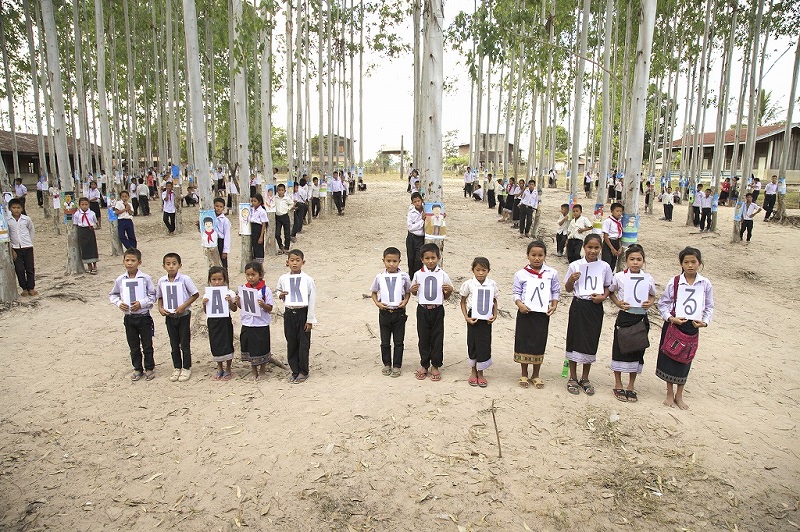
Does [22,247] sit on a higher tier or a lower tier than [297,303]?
higher

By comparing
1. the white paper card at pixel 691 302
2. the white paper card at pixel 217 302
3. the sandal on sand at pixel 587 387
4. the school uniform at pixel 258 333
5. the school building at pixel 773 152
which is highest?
the school building at pixel 773 152

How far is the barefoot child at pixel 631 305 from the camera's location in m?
4.66

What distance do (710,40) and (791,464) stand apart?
24.1 metres

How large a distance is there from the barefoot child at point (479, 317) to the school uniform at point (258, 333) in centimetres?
204

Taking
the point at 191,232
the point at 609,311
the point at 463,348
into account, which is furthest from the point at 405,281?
the point at 191,232

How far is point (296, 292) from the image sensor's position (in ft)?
16.6

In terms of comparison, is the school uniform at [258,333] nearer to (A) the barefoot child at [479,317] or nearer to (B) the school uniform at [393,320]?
(B) the school uniform at [393,320]

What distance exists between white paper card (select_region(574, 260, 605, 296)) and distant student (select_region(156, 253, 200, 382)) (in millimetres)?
3890

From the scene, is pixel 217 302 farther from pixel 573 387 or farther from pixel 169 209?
pixel 169 209

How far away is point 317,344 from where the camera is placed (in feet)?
21.2

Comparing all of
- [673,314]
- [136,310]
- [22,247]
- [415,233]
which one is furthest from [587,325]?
[22,247]

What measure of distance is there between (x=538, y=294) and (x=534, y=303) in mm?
96

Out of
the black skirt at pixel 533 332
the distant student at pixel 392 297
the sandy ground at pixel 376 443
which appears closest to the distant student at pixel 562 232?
the sandy ground at pixel 376 443

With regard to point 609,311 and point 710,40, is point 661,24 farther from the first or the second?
point 609,311
